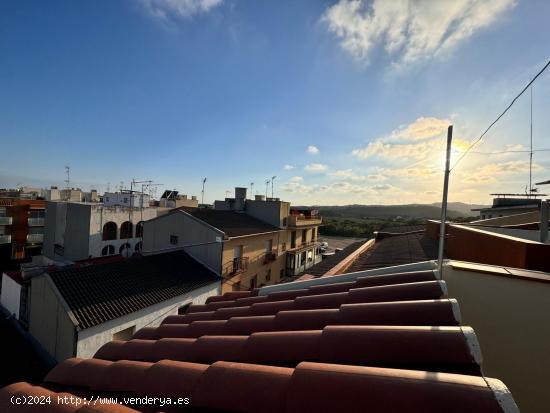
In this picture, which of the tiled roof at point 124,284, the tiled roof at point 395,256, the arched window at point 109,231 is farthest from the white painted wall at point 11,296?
the tiled roof at point 395,256

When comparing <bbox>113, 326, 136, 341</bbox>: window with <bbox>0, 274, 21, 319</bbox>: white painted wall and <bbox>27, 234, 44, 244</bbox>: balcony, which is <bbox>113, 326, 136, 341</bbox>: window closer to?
<bbox>0, 274, 21, 319</bbox>: white painted wall

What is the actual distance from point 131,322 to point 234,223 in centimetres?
1100

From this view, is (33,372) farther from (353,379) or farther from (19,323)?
(353,379)

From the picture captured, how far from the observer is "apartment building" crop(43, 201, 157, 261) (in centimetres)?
2112

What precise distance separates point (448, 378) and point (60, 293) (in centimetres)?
1293

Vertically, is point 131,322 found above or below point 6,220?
below

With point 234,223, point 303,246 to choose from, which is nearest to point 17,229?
point 234,223

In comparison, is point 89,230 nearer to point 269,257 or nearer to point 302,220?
point 269,257

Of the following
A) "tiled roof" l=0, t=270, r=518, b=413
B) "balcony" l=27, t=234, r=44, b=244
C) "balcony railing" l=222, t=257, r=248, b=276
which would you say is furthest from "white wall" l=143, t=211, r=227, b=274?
"balcony" l=27, t=234, r=44, b=244

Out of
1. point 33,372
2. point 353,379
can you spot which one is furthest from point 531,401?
point 33,372

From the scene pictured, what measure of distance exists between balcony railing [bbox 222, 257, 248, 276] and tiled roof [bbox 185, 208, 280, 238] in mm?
1758

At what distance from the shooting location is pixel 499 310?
2652 mm

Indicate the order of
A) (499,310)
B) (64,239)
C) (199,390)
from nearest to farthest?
(199,390) → (499,310) → (64,239)

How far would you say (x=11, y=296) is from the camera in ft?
48.9
